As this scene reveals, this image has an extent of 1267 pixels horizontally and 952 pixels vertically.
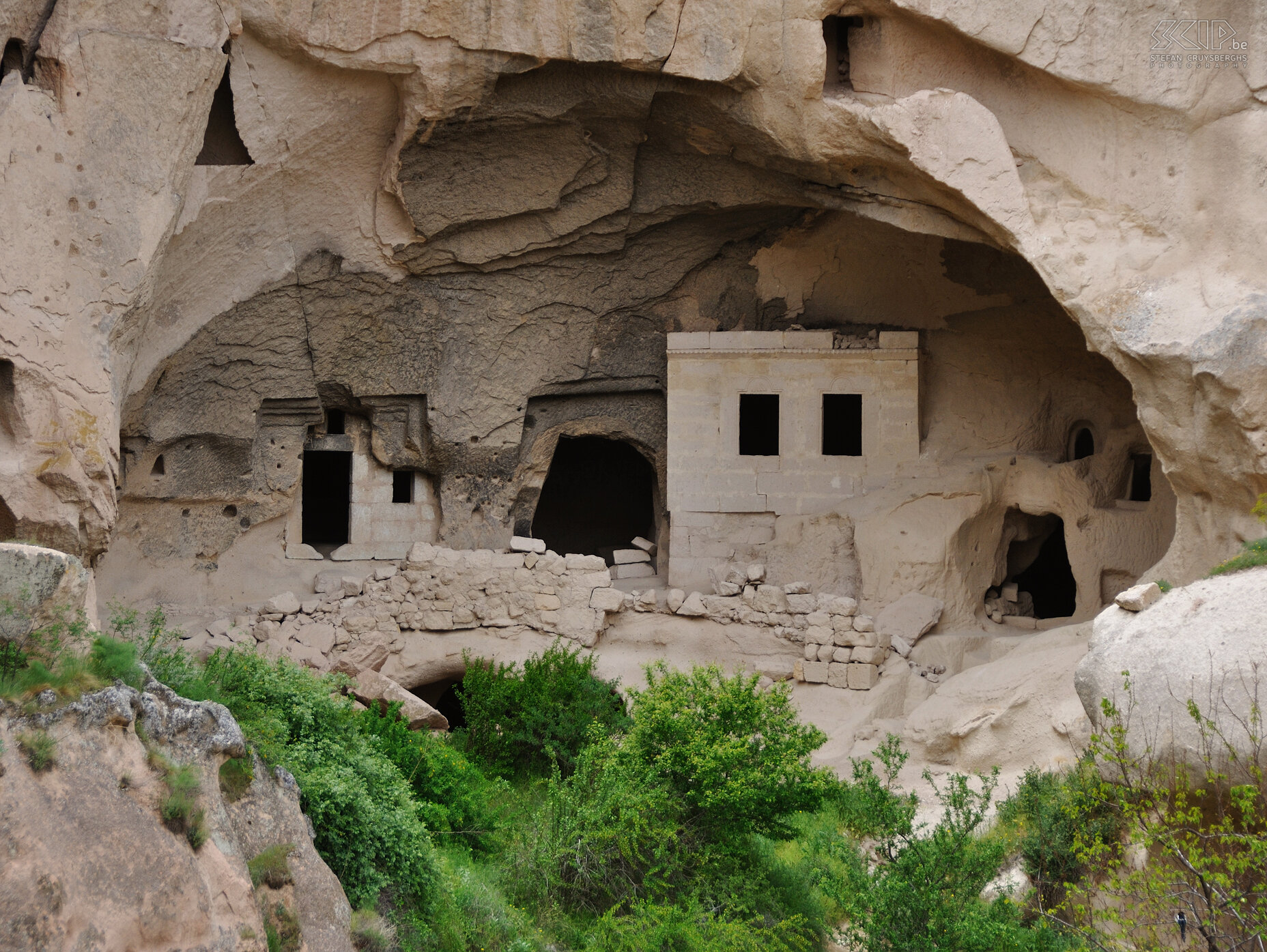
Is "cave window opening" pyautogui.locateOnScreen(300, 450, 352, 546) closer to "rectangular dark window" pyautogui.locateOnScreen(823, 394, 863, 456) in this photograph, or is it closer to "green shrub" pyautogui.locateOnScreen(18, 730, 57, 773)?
"rectangular dark window" pyautogui.locateOnScreen(823, 394, 863, 456)

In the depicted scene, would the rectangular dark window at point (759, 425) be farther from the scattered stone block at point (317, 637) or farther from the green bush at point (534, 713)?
the scattered stone block at point (317, 637)

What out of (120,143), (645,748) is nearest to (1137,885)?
(645,748)

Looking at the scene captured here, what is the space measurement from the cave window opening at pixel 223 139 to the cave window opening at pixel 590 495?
791 cm

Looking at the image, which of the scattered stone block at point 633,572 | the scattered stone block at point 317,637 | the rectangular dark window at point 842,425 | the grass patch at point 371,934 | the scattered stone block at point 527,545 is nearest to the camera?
the grass patch at point 371,934

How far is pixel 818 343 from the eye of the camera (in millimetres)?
14312

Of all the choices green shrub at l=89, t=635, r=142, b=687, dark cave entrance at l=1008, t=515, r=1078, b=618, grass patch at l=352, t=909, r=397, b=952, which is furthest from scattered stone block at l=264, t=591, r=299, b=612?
dark cave entrance at l=1008, t=515, r=1078, b=618

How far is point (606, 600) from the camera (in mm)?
12930

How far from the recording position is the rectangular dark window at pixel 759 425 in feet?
55.5

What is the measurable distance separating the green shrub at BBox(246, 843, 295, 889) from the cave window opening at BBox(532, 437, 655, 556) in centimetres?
1304

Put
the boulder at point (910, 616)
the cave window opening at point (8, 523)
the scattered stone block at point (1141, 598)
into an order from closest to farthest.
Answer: the scattered stone block at point (1141, 598) < the cave window opening at point (8, 523) < the boulder at point (910, 616)

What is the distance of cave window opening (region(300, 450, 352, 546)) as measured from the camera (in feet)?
57.4

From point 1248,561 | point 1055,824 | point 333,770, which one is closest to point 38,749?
point 333,770

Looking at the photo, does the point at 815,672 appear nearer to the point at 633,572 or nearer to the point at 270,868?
the point at 633,572

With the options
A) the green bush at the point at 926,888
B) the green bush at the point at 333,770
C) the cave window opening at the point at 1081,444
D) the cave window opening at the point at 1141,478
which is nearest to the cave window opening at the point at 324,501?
the green bush at the point at 333,770
